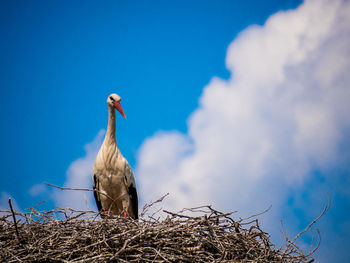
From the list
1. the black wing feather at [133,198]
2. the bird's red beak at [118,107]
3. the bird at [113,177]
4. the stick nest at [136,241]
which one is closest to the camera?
the stick nest at [136,241]

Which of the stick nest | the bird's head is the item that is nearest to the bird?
the bird's head

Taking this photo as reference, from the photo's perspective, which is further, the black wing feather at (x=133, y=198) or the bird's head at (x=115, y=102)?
the bird's head at (x=115, y=102)

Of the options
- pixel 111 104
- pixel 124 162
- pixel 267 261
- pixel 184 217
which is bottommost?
pixel 267 261

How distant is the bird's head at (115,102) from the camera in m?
5.25

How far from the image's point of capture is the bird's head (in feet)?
17.2

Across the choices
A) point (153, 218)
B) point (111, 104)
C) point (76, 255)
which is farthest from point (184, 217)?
point (111, 104)

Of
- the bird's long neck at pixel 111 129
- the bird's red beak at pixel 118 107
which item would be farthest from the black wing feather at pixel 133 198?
the bird's red beak at pixel 118 107

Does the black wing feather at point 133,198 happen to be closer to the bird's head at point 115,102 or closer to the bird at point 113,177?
the bird at point 113,177

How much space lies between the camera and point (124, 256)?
307 centimetres

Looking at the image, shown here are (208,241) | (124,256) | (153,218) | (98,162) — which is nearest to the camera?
(124,256)

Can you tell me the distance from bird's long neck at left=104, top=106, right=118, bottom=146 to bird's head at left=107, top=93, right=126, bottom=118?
6cm

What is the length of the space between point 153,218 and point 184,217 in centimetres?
27

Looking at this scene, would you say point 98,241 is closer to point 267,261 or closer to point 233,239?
point 233,239

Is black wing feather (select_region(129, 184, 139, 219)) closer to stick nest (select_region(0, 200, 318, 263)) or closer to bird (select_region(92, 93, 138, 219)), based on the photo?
bird (select_region(92, 93, 138, 219))
